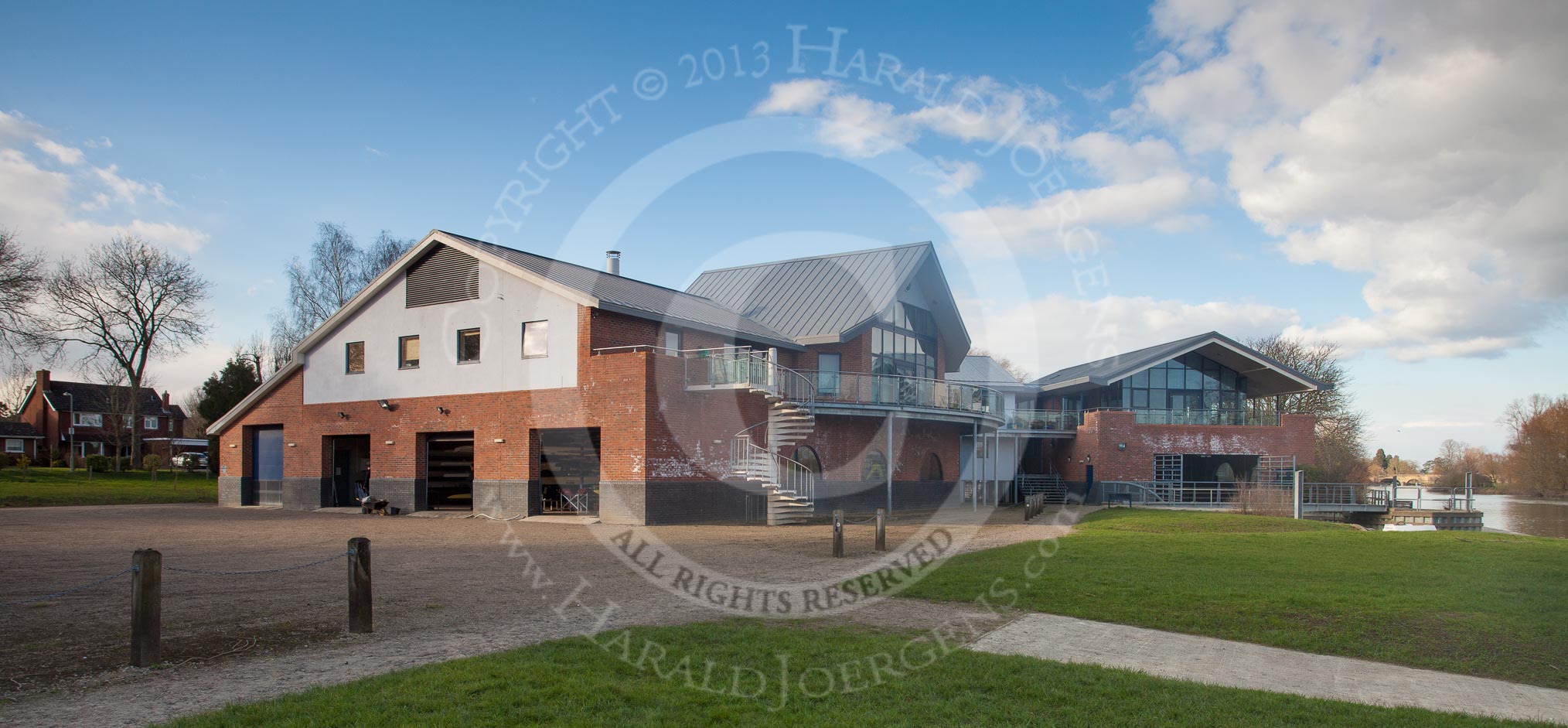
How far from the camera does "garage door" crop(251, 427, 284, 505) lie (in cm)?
3034

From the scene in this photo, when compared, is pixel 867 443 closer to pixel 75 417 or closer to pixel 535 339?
pixel 535 339

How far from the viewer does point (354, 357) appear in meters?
27.8

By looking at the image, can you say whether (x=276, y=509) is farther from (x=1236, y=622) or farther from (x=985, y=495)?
(x=1236, y=622)

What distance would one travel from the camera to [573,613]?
9375mm

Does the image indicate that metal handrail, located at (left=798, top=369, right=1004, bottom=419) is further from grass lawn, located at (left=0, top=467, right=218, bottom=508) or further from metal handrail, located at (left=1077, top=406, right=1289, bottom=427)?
grass lawn, located at (left=0, top=467, right=218, bottom=508)

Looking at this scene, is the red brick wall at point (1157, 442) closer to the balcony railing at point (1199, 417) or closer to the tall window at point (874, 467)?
the balcony railing at point (1199, 417)

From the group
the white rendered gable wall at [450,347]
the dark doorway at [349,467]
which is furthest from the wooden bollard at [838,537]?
the dark doorway at [349,467]

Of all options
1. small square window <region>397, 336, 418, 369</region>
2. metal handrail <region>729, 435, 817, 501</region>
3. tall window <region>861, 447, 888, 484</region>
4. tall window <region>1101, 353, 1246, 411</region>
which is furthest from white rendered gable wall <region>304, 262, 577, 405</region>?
tall window <region>1101, 353, 1246, 411</region>

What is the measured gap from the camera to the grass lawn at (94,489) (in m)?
29.8

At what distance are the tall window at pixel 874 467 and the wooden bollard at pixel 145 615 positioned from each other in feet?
73.1

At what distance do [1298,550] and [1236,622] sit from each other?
8.07 m

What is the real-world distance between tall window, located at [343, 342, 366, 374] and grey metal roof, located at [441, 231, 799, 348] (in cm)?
570

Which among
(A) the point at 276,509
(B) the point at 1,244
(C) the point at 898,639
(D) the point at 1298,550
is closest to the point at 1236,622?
(C) the point at 898,639

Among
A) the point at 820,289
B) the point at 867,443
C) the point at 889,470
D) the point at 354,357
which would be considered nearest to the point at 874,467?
the point at 867,443
